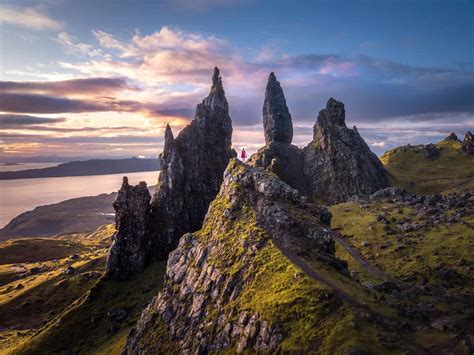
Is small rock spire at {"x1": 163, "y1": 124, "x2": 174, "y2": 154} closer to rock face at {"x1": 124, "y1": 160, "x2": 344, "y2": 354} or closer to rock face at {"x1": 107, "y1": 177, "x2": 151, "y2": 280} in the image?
rock face at {"x1": 107, "y1": 177, "x2": 151, "y2": 280}

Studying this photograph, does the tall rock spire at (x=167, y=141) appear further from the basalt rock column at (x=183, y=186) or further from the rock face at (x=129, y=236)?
the rock face at (x=129, y=236)

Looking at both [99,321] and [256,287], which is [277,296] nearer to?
[256,287]

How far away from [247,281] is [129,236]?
3987 inches

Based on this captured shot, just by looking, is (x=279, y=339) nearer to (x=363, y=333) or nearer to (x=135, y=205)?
A: (x=363, y=333)

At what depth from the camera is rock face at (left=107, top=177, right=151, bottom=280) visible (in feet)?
531

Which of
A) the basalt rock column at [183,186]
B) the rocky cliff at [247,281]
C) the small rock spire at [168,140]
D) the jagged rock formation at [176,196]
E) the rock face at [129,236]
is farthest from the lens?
the small rock spire at [168,140]

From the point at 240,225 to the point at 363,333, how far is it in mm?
46184

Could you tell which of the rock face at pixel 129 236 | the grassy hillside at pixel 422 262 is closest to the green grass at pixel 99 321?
the rock face at pixel 129 236

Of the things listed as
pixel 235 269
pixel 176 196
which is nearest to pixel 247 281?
pixel 235 269

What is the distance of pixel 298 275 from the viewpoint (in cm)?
6806

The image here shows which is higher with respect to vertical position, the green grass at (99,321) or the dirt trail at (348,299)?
the dirt trail at (348,299)

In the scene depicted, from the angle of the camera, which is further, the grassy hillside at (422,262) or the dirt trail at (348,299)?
the grassy hillside at (422,262)

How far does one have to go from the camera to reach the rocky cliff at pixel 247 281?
60.9m

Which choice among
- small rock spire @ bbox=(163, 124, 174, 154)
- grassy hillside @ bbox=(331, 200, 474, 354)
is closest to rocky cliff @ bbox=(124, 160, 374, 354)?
grassy hillside @ bbox=(331, 200, 474, 354)
